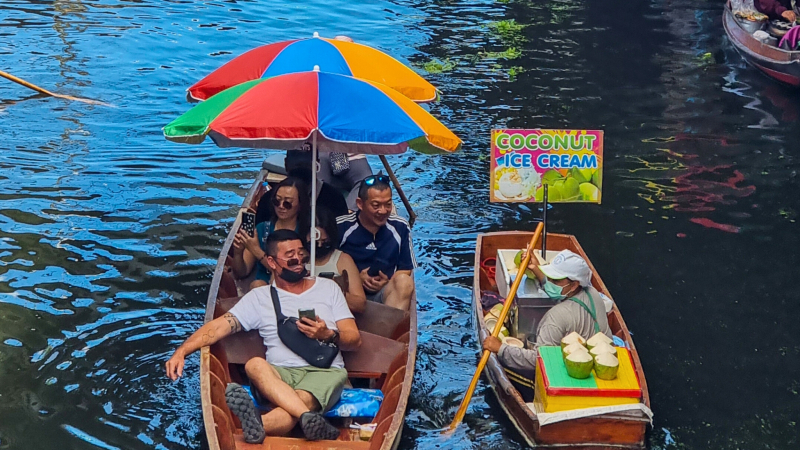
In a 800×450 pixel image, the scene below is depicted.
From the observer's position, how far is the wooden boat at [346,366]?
5984 mm

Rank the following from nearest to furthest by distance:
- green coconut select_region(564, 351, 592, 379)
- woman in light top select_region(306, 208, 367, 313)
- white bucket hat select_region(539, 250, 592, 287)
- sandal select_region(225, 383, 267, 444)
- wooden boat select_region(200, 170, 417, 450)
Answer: sandal select_region(225, 383, 267, 444)
wooden boat select_region(200, 170, 417, 450)
green coconut select_region(564, 351, 592, 379)
white bucket hat select_region(539, 250, 592, 287)
woman in light top select_region(306, 208, 367, 313)

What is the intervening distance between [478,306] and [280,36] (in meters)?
15.1

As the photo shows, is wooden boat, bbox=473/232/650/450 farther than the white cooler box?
No

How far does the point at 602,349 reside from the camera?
6.59 metres

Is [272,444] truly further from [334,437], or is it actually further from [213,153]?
[213,153]

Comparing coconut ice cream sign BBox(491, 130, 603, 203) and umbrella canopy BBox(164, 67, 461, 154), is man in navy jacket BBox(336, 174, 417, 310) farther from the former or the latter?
umbrella canopy BBox(164, 67, 461, 154)

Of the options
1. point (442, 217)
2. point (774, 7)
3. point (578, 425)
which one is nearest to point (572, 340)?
point (578, 425)

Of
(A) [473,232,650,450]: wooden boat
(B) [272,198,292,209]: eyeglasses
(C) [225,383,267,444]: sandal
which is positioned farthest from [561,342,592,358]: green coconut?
(B) [272,198,292,209]: eyeglasses

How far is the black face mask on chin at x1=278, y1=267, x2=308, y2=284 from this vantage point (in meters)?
6.66

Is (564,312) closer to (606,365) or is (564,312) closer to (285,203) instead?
(606,365)

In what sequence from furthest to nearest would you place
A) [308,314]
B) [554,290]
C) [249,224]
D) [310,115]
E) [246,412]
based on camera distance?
[249,224] → [554,290] → [308,314] → [310,115] → [246,412]

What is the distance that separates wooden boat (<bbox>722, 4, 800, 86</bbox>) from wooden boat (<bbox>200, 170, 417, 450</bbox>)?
43.4ft

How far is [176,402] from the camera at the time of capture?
307 inches

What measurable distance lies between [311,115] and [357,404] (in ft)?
7.26
